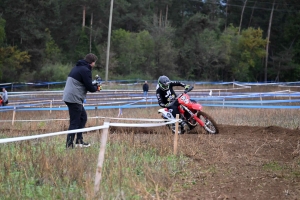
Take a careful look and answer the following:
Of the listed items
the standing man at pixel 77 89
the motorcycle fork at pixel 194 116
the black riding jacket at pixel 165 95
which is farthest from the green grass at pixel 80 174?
the black riding jacket at pixel 165 95

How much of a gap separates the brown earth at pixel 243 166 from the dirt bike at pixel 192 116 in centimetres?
51

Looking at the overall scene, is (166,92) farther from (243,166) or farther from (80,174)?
(80,174)

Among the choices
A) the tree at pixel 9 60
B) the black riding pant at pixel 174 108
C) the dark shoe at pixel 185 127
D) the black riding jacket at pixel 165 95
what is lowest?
the tree at pixel 9 60

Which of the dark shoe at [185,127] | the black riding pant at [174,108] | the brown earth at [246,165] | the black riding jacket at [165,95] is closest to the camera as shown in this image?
the brown earth at [246,165]

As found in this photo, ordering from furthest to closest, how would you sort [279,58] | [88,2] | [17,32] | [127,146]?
[279,58], [88,2], [17,32], [127,146]

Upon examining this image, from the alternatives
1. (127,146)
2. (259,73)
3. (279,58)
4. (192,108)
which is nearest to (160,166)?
(127,146)

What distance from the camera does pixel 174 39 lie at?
211 ft

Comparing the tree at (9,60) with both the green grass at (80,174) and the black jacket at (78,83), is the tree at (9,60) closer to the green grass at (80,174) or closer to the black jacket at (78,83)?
the black jacket at (78,83)

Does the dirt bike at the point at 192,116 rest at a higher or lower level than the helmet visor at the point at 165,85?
lower

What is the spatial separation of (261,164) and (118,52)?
2063 inches

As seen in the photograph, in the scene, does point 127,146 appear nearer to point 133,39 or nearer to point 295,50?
point 133,39

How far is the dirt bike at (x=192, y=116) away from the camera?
Result: 1069 cm

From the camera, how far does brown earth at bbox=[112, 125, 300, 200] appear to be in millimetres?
5398

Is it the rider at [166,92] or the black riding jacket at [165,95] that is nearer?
the rider at [166,92]
